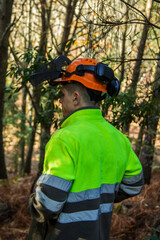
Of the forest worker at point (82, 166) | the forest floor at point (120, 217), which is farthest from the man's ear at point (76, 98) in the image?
the forest floor at point (120, 217)

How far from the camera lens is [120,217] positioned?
4973mm

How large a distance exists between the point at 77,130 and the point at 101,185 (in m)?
0.48

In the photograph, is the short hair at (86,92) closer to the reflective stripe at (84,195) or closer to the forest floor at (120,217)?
the reflective stripe at (84,195)

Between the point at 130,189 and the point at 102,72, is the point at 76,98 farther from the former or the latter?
the point at 130,189

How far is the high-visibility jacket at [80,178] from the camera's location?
1.58 meters

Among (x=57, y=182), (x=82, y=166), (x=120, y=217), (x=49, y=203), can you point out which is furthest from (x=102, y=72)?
(x=120, y=217)

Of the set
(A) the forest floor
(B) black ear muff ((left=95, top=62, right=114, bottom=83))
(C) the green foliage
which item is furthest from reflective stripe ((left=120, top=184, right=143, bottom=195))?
(A) the forest floor

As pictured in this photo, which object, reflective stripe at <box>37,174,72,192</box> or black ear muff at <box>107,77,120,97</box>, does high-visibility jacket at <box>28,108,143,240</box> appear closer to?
reflective stripe at <box>37,174,72,192</box>

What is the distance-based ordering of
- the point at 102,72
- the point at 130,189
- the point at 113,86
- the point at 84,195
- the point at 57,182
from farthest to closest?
the point at 130,189 → the point at 113,86 → the point at 102,72 → the point at 84,195 → the point at 57,182

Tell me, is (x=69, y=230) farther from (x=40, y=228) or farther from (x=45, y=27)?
(x=45, y=27)

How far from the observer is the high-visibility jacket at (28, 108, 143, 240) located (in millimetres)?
1577

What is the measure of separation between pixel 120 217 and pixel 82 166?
3.84m

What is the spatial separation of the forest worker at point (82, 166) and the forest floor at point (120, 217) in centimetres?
253

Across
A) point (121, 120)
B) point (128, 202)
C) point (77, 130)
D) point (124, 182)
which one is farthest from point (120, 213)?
point (77, 130)
